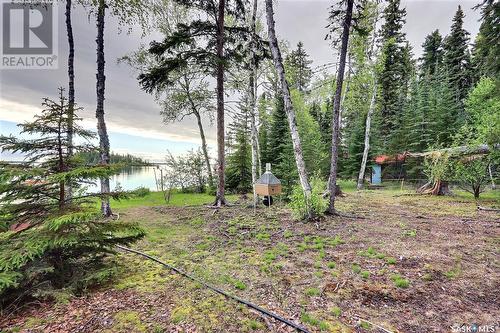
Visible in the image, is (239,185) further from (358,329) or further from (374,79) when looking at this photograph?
(358,329)

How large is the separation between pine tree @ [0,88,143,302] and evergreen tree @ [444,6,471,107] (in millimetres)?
29163

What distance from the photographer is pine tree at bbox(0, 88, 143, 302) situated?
118 inches

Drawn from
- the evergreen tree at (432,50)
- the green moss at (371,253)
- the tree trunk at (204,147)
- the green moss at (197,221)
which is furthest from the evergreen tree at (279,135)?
the evergreen tree at (432,50)

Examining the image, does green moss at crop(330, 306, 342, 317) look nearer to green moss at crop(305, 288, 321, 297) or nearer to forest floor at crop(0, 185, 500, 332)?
forest floor at crop(0, 185, 500, 332)

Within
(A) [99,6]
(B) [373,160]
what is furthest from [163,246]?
(B) [373,160]

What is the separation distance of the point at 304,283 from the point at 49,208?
3.73 metres

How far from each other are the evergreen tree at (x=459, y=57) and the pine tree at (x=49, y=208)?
29.2 meters

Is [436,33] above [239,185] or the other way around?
above

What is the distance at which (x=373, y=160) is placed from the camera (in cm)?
2023

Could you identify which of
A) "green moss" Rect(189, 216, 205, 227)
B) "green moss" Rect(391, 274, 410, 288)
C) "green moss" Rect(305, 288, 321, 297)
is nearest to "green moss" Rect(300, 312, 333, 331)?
"green moss" Rect(305, 288, 321, 297)

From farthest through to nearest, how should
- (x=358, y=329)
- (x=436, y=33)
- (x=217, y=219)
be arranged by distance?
1. (x=436, y=33)
2. (x=217, y=219)
3. (x=358, y=329)

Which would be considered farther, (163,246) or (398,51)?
(398,51)

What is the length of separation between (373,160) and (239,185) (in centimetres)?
1202

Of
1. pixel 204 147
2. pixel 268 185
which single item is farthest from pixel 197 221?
pixel 204 147
